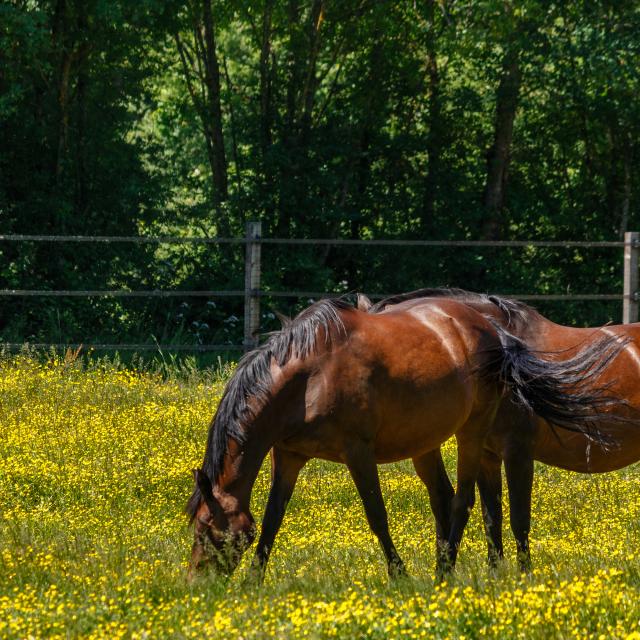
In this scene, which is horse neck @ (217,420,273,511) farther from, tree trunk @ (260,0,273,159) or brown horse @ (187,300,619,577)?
tree trunk @ (260,0,273,159)

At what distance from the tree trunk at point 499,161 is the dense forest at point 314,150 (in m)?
0.03

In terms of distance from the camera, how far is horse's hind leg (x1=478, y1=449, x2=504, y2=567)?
21.2 ft

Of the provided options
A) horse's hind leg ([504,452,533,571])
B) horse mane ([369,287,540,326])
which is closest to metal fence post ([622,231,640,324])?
horse mane ([369,287,540,326])

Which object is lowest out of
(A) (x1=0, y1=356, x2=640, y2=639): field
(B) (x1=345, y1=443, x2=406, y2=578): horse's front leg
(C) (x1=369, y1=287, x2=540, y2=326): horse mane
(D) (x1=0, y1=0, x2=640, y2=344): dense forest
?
(A) (x1=0, y1=356, x2=640, y2=639): field

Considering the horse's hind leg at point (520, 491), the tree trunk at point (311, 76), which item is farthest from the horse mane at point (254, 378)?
the tree trunk at point (311, 76)

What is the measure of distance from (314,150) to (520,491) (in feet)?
37.3

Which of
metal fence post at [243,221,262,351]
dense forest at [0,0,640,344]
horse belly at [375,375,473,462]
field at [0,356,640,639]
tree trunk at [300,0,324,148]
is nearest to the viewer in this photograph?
field at [0,356,640,639]

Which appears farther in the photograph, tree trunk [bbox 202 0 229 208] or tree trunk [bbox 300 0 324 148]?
tree trunk [bbox 202 0 229 208]

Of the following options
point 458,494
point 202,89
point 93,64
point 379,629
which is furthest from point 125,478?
point 202,89

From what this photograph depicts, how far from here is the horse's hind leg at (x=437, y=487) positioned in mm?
6418

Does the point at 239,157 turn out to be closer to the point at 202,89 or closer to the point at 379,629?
the point at 202,89

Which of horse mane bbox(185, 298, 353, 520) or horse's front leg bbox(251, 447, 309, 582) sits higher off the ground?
horse mane bbox(185, 298, 353, 520)

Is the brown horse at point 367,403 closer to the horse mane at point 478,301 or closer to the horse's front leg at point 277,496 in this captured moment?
the horse's front leg at point 277,496

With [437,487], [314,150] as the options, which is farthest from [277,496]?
[314,150]
